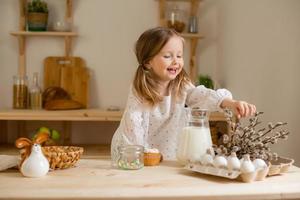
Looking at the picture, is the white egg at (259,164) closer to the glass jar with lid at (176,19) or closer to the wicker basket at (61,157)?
the wicker basket at (61,157)

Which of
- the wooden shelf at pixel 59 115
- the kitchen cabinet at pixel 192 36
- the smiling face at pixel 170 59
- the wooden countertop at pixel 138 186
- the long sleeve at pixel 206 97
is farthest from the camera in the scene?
the kitchen cabinet at pixel 192 36

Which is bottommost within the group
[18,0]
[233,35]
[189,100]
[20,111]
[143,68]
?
[20,111]

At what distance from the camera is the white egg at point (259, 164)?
3.99 ft

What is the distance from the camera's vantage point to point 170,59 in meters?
1.82

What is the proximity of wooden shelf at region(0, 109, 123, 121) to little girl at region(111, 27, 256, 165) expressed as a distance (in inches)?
46.8

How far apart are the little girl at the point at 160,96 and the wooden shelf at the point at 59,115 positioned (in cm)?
119

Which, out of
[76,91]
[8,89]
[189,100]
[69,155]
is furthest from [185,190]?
[8,89]

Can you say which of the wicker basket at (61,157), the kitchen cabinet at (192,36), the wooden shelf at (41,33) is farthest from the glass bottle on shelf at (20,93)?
the wicker basket at (61,157)

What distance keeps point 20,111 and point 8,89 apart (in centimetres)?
43

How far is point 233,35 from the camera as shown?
3193 mm

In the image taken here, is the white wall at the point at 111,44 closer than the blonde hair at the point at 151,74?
No

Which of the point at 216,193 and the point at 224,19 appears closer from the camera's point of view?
the point at 216,193

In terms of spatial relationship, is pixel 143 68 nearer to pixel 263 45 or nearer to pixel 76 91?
pixel 263 45

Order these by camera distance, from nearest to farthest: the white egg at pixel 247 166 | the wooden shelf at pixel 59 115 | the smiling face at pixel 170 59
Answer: the white egg at pixel 247 166, the smiling face at pixel 170 59, the wooden shelf at pixel 59 115
